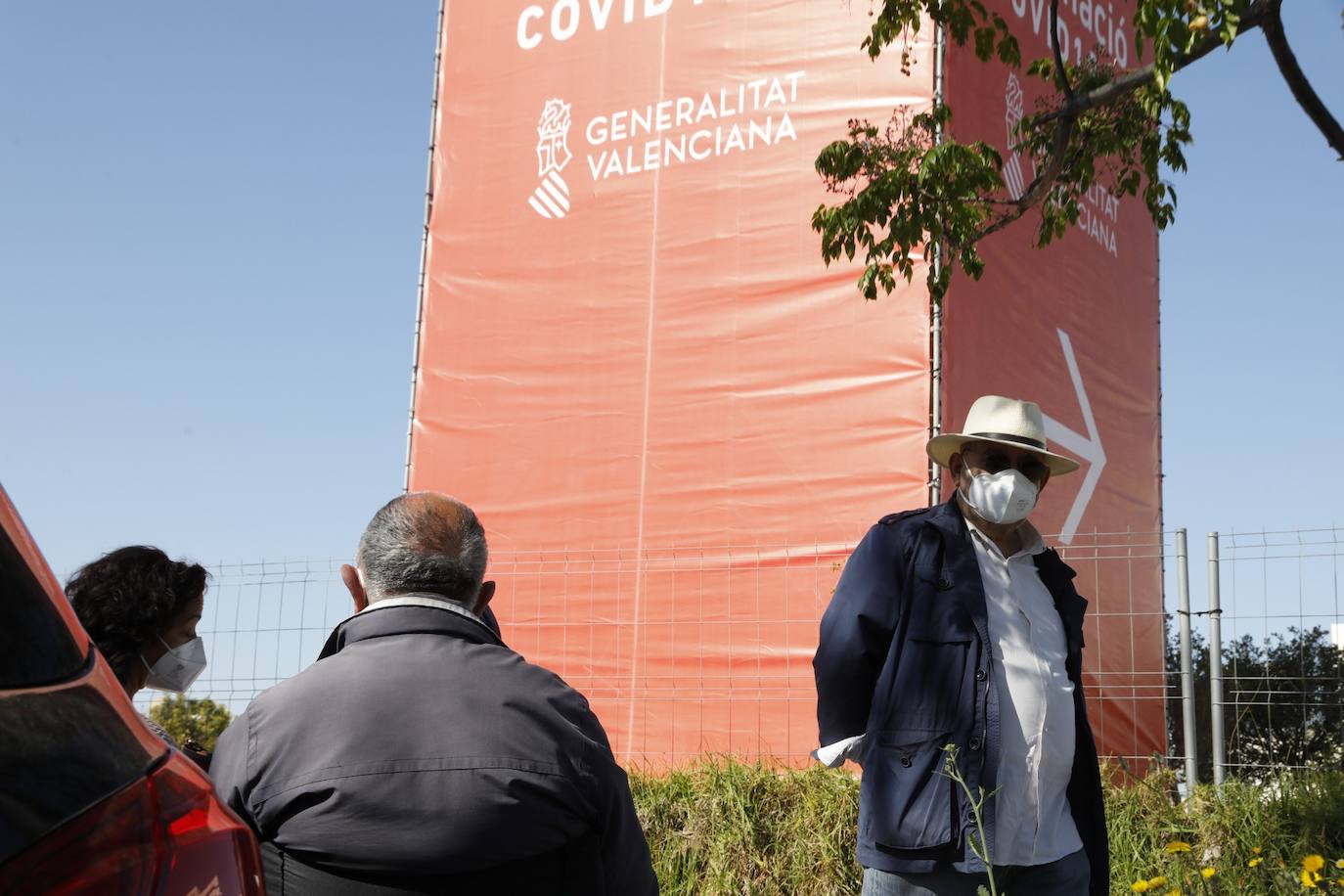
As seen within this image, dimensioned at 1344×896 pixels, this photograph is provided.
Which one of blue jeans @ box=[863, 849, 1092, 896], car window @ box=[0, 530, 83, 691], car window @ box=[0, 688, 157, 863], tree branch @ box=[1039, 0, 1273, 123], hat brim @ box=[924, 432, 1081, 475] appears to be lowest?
blue jeans @ box=[863, 849, 1092, 896]

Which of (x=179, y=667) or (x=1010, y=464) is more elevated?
A: (x=1010, y=464)

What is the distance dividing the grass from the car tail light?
4.49 m

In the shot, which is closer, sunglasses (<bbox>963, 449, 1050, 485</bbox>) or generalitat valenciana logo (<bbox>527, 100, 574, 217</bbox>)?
sunglasses (<bbox>963, 449, 1050, 485</bbox>)

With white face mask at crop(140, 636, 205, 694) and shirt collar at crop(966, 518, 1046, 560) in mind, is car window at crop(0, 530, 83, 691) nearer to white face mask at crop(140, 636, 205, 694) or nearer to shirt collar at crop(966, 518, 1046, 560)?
white face mask at crop(140, 636, 205, 694)

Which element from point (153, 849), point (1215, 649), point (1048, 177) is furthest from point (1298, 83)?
point (153, 849)

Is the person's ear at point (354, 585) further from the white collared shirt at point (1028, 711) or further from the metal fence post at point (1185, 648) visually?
the metal fence post at point (1185, 648)

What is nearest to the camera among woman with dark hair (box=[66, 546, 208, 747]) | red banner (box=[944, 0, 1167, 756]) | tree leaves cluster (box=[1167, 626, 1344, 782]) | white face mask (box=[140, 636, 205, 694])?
woman with dark hair (box=[66, 546, 208, 747])

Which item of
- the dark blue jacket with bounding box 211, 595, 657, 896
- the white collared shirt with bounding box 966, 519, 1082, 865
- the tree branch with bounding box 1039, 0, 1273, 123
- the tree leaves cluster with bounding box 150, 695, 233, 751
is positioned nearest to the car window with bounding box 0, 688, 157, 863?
the dark blue jacket with bounding box 211, 595, 657, 896

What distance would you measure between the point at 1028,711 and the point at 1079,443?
6.90m

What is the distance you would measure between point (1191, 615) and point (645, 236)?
171 inches

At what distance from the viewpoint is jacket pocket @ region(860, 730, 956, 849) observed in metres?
3.27

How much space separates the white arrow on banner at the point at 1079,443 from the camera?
9578mm

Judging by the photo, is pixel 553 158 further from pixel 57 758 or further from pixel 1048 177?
pixel 57 758

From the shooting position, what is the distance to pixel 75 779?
1.14 meters
